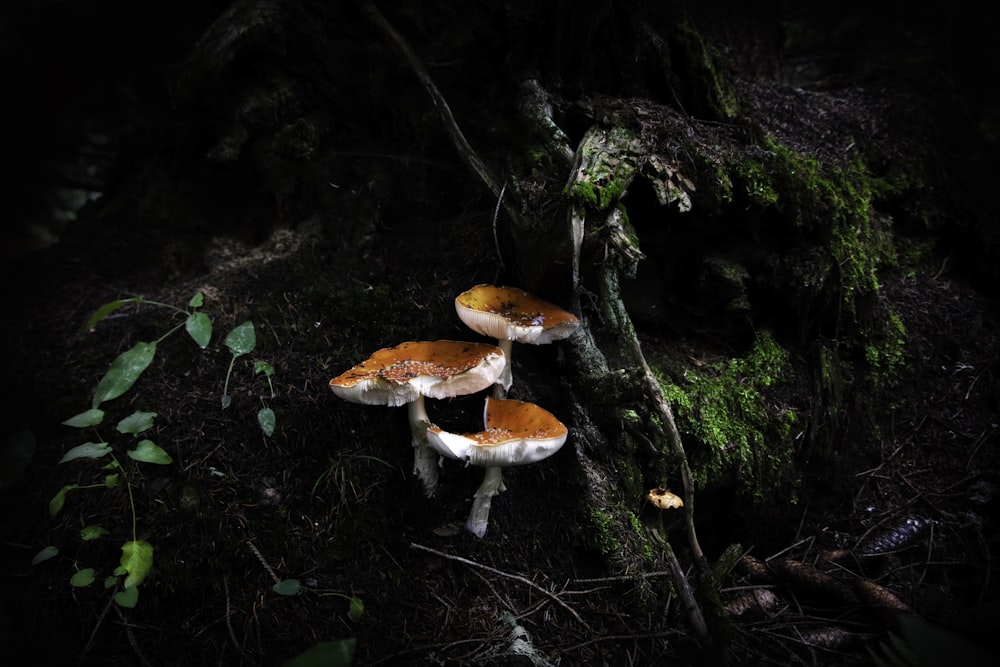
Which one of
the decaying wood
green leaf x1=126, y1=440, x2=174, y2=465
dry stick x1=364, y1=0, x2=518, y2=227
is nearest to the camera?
green leaf x1=126, y1=440, x2=174, y2=465

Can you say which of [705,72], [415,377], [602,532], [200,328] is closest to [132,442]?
[200,328]

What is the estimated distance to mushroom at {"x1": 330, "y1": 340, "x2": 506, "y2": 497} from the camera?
1980 millimetres

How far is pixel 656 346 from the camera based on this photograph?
3.08 metres

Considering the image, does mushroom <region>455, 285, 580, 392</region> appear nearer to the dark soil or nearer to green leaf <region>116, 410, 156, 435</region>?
the dark soil

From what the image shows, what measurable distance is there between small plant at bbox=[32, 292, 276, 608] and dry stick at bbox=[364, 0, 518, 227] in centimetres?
145

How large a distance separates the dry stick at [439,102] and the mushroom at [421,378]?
3.30 feet

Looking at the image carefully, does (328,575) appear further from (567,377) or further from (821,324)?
(821,324)

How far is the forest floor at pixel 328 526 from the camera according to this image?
6.46 ft

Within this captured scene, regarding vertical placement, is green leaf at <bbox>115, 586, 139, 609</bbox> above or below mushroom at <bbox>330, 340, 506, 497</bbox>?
below

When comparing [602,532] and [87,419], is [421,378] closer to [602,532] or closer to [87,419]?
[602,532]

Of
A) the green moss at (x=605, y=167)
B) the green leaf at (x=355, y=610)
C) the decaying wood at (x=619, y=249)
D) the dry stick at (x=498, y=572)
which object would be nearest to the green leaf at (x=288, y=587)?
the green leaf at (x=355, y=610)

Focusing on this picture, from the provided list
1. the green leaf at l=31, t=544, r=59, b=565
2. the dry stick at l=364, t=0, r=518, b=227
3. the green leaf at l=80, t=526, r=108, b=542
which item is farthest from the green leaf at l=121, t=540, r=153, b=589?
the dry stick at l=364, t=0, r=518, b=227

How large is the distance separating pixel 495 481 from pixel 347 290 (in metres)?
1.32

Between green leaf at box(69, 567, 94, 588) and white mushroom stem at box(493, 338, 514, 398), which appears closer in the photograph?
green leaf at box(69, 567, 94, 588)
